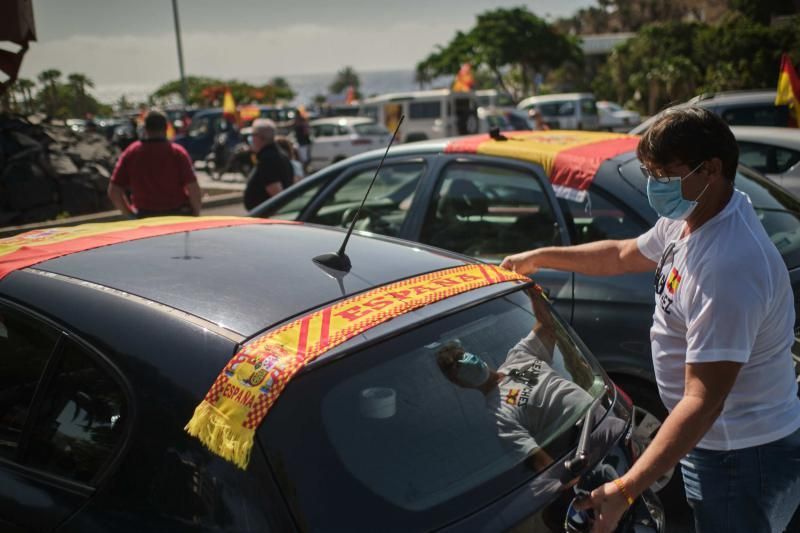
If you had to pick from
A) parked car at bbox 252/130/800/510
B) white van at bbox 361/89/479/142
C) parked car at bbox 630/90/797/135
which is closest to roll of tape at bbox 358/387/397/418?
parked car at bbox 252/130/800/510

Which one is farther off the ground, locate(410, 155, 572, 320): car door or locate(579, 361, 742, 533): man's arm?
locate(410, 155, 572, 320): car door

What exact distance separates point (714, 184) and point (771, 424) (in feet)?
2.15

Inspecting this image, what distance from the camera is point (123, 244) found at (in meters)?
2.30

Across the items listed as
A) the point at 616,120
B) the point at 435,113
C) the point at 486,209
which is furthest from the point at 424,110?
the point at 486,209

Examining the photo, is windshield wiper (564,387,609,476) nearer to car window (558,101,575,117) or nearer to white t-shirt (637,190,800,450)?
white t-shirt (637,190,800,450)

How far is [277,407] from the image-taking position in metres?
1.48

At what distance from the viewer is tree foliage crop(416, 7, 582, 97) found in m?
47.0

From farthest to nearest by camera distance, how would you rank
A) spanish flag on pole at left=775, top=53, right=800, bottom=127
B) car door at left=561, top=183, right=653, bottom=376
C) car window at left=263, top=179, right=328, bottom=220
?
spanish flag on pole at left=775, top=53, right=800, bottom=127
car window at left=263, top=179, right=328, bottom=220
car door at left=561, top=183, right=653, bottom=376

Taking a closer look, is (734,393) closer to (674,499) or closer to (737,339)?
(737,339)

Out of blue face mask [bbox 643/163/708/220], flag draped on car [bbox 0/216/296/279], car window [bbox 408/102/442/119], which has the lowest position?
flag draped on car [bbox 0/216/296/279]

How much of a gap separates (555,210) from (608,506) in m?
2.07

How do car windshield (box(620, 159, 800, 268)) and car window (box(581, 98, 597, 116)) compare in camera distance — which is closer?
car windshield (box(620, 159, 800, 268))

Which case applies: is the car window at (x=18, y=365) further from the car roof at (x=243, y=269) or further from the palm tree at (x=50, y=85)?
the palm tree at (x=50, y=85)

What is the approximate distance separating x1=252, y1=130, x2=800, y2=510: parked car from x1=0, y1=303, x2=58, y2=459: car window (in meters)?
2.01
